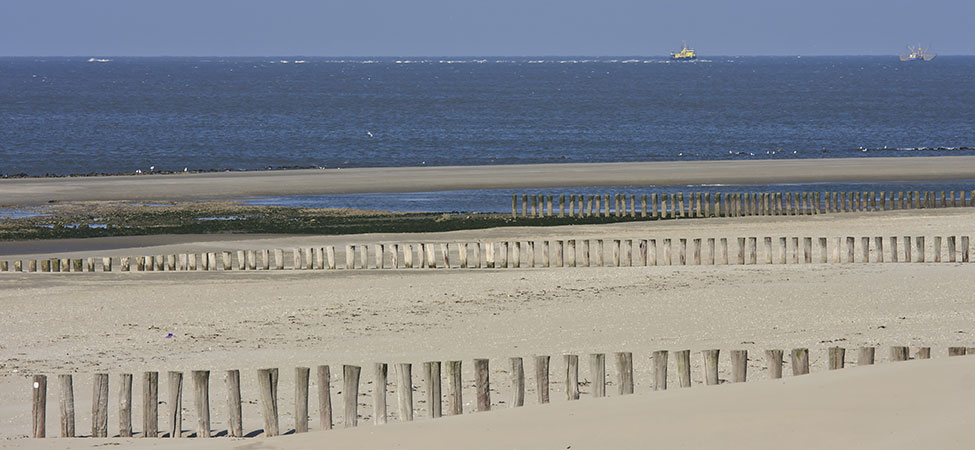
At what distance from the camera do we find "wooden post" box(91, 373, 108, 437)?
30.6 ft

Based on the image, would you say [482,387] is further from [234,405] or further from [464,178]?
[464,178]

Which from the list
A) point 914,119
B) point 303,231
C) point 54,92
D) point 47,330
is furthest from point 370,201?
point 54,92

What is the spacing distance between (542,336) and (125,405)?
5908mm

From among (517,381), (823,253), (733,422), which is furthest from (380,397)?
(823,253)

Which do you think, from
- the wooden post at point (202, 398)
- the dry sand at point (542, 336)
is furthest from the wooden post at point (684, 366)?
the wooden post at point (202, 398)

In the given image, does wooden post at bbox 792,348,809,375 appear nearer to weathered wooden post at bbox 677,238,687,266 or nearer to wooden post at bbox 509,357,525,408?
wooden post at bbox 509,357,525,408

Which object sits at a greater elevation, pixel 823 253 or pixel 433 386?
pixel 433 386

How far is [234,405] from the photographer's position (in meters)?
9.29

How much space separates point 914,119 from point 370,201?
60.9 meters

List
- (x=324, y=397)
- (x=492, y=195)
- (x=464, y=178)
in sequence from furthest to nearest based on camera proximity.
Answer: (x=464, y=178), (x=492, y=195), (x=324, y=397)

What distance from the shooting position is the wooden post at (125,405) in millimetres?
9414

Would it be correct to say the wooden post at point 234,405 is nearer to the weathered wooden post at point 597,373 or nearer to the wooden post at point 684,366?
the weathered wooden post at point 597,373

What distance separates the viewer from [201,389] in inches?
363

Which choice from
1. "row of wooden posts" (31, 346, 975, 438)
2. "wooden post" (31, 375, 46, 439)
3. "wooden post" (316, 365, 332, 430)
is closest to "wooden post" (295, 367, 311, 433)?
"row of wooden posts" (31, 346, 975, 438)
